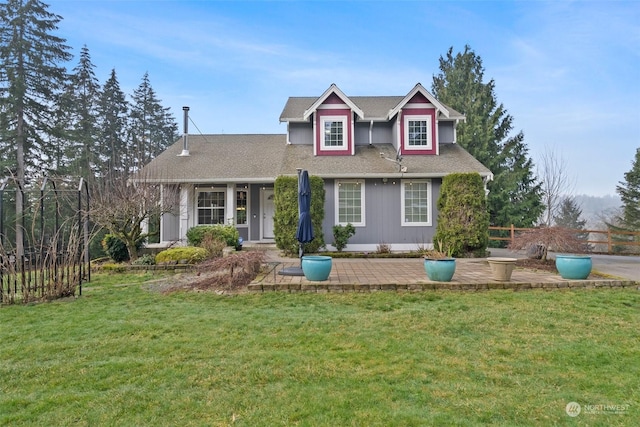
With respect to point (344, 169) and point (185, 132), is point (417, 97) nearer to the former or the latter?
point (344, 169)

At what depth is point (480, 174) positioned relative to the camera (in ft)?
42.0

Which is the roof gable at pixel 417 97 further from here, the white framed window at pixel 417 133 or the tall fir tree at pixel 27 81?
the tall fir tree at pixel 27 81

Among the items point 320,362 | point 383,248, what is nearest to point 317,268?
point 320,362

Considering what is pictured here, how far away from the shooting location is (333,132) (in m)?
14.6

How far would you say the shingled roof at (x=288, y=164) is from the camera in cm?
1307

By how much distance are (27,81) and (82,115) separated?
201 inches

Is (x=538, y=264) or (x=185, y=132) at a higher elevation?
(x=185, y=132)

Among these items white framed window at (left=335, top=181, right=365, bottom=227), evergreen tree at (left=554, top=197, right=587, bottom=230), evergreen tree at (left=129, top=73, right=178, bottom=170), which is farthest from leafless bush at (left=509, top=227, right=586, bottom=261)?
evergreen tree at (left=129, top=73, right=178, bottom=170)

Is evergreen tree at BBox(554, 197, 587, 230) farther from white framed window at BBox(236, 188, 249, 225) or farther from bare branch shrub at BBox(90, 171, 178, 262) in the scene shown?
bare branch shrub at BBox(90, 171, 178, 262)

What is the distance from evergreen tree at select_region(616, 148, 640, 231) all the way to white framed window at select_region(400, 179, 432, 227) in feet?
66.9

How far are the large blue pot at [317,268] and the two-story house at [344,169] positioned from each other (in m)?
5.68

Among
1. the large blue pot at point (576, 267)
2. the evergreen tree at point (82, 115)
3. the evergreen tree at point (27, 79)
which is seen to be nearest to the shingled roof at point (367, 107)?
the large blue pot at point (576, 267)

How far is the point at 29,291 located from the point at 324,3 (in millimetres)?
13591

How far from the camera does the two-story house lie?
43.6 feet
